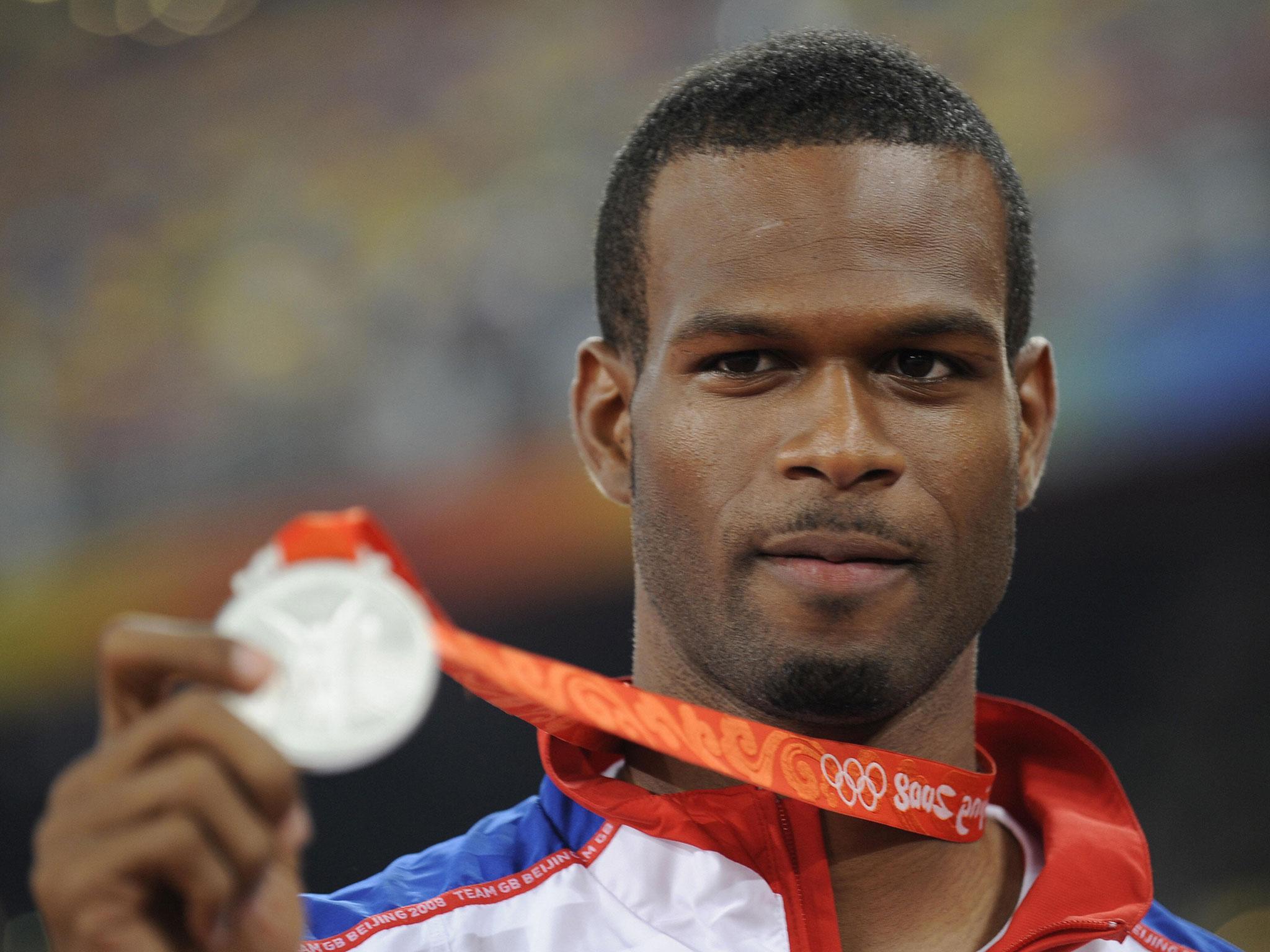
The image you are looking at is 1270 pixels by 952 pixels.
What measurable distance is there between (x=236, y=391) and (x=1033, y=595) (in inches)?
111

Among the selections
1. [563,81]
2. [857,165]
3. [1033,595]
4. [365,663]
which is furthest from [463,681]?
[563,81]

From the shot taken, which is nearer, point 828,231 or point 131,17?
point 828,231

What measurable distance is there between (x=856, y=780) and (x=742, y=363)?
657mm

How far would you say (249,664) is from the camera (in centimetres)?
125

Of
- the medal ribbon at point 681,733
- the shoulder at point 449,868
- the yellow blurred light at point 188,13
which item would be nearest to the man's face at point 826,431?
the medal ribbon at point 681,733

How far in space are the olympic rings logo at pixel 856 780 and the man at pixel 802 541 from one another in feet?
0.28

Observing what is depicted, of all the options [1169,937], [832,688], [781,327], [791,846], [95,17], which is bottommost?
[1169,937]

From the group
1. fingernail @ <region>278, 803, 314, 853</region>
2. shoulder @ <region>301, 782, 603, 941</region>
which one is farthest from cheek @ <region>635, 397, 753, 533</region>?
fingernail @ <region>278, 803, 314, 853</region>

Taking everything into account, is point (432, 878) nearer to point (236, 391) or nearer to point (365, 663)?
point (365, 663)

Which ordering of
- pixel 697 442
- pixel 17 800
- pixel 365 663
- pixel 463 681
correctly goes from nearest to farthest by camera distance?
pixel 365 663 → pixel 463 681 → pixel 697 442 → pixel 17 800

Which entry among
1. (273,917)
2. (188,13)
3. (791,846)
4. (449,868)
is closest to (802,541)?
(791,846)

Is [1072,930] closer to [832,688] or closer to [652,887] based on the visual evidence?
[832,688]

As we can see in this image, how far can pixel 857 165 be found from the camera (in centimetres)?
216

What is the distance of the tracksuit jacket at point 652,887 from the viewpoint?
2.06 m
